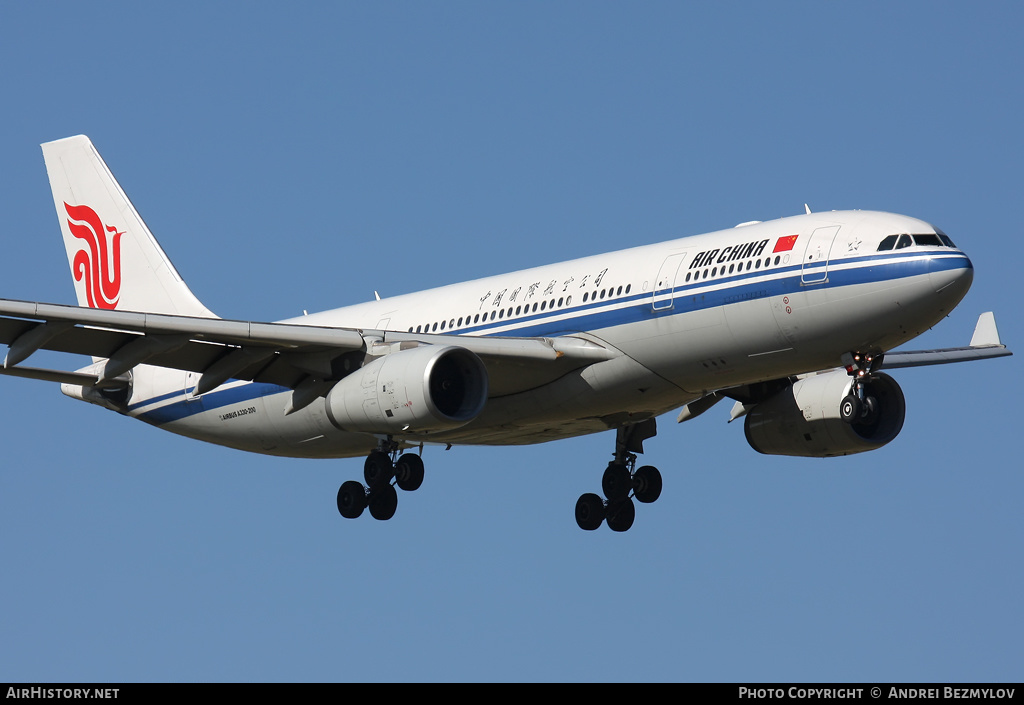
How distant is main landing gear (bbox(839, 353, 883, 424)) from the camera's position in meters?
33.4

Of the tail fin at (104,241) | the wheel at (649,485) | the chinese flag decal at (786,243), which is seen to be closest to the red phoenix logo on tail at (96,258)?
the tail fin at (104,241)

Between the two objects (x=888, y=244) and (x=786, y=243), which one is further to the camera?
(x=786, y=243)

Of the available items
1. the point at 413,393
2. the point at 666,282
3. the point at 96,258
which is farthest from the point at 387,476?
the point at 96,258

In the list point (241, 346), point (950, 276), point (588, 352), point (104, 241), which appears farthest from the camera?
point (104, 241)

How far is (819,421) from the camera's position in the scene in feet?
128

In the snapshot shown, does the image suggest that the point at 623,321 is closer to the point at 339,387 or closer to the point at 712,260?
the point at 712,260

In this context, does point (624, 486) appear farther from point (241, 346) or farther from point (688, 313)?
point (241, 346)

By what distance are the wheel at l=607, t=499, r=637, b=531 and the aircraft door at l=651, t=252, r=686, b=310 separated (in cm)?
815

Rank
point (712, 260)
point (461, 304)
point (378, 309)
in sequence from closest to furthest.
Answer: point (712, 260) < point (461, 304) < point (378, 309)

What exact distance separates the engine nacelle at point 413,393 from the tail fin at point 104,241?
→ 12.3m

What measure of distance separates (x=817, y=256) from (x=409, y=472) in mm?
11313
